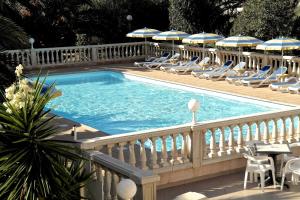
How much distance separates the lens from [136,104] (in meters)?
18.9

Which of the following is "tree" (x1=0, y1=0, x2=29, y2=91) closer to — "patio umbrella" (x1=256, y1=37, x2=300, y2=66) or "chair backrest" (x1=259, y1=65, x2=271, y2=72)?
"patio umbrella" (x1=256, y1=37, x2=300, y2=66)

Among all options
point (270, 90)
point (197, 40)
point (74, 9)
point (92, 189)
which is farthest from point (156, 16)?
point (92, 189)


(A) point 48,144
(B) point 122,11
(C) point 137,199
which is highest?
(B) point 122,11

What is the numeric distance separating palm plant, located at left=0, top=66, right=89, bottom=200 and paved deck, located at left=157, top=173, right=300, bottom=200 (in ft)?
10.1

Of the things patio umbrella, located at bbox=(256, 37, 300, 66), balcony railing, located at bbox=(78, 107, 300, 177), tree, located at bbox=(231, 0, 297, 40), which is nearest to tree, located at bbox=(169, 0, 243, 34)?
tree, located at bbox=(231, 0, 297, 40)

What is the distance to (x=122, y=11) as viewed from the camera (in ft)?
101

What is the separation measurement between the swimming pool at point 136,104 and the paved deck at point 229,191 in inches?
237

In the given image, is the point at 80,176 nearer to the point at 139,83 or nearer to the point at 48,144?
the point at 48,144

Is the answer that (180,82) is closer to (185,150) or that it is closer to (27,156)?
(185,150)

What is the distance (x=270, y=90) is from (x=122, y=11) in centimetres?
1466

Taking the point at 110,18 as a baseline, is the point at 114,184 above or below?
below

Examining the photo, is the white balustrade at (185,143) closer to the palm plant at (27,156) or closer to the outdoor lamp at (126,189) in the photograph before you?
the palm plant at (27,156)

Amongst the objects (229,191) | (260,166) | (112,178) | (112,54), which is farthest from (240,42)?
(112,178)

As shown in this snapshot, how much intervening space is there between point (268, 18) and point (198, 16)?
6659 millimetres
